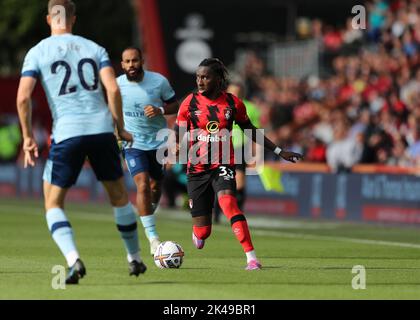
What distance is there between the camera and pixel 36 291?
10992 millimetres

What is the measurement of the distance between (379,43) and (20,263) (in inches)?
751

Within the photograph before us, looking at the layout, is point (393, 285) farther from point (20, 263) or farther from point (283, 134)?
point (283, 134)

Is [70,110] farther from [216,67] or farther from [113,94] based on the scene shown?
[216,67]

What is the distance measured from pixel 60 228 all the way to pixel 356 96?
1958cm

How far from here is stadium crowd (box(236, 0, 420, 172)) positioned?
26.5 metres

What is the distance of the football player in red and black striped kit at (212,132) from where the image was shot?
43.8 feet

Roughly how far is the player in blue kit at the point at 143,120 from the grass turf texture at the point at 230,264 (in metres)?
0.75

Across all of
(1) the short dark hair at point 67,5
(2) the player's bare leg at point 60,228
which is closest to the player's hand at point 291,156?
Answer: (2) the player's bare leg at point 60,228

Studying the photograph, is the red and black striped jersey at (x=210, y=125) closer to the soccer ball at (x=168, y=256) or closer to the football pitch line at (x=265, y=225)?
the soccer ball at (x=168, y=256)

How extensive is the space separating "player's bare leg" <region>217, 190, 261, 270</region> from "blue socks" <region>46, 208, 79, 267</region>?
92.8 inches

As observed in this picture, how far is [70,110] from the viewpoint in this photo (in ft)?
36.6

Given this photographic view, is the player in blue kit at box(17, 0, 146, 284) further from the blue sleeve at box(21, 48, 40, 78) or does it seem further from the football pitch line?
the football pitch line

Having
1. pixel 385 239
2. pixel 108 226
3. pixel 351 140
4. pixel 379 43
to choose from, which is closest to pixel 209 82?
pixel 385 239

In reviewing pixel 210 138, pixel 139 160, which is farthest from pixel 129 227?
pixel 139 160
